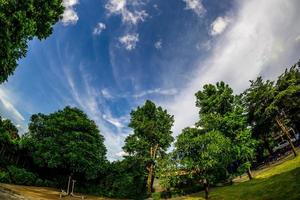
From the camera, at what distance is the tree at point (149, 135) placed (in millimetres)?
53938

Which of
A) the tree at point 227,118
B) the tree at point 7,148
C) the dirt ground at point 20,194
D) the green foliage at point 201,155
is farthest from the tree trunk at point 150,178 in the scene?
the tree at point 7,148

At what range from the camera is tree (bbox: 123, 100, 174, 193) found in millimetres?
53938

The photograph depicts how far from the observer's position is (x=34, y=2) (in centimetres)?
1683

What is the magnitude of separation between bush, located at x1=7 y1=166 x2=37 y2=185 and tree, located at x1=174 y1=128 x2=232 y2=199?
28965mm

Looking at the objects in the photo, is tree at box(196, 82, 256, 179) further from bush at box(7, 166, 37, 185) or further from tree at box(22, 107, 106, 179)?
bush at box(7, 166, 37, 185)

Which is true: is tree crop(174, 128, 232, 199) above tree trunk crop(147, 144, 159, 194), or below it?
below

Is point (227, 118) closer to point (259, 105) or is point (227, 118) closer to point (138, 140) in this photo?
point (259, 105)

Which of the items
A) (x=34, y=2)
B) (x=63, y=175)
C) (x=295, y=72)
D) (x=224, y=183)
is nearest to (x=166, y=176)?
(x=224, y=183)

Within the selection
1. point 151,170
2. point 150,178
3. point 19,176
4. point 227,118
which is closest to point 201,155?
point 227,118

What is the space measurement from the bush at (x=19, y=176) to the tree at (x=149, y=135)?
18822mm

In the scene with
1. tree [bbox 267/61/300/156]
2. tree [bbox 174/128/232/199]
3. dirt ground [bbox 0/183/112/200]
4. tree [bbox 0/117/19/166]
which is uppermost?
tree [bbox 267/61/300/156]

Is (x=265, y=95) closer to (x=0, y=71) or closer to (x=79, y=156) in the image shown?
(x=79, y=156)

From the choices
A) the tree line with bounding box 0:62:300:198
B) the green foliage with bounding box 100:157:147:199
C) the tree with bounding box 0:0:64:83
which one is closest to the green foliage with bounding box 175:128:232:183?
the tree line with bounding box 0:62:300:198

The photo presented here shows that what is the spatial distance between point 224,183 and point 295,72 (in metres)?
24.7
